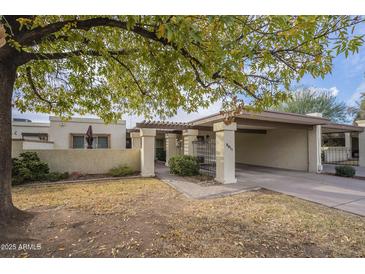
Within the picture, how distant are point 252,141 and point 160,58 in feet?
39.0

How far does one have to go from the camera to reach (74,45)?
4.08 metres

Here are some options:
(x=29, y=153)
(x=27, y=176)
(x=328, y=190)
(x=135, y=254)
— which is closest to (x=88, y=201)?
(x=135, y=254)

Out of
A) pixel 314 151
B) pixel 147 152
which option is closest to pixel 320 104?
pixel 314 151

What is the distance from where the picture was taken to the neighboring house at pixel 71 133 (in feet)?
41.3

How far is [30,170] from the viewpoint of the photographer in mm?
7637

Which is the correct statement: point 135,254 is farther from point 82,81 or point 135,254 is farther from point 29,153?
point 29,153

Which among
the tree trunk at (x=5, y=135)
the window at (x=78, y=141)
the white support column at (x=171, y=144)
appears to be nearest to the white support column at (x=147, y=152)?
the white support column at (x=171, y=144)

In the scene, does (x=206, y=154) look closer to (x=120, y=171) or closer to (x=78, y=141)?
(x=120, y=171)

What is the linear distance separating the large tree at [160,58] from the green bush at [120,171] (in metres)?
4.19

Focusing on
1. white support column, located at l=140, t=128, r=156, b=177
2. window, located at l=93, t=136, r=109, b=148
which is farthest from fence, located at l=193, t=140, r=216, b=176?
window, located at l=93, t=136, r=109, b=148

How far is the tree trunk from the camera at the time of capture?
338 cm

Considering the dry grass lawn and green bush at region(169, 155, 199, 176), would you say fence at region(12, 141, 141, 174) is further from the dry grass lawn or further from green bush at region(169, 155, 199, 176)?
the dry grass lawn

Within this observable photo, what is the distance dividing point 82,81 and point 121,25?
2337mm
